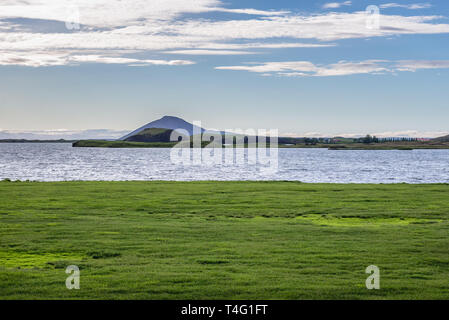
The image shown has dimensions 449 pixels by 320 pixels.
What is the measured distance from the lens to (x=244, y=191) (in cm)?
3666

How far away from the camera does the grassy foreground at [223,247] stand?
1216cm

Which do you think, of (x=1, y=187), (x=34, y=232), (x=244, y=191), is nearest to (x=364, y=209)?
(x=244, y=191)

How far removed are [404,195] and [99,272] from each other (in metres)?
25.5

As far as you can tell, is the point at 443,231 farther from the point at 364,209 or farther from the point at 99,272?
the point at 99,272

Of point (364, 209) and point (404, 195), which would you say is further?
point (404, 195)

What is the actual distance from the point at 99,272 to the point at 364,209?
684 inches

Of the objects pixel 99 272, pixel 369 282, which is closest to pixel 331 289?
pixel 369 282

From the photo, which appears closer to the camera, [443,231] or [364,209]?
[443,231]

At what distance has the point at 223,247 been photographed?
16594 millimetres

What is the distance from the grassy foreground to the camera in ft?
Answer: 39.9

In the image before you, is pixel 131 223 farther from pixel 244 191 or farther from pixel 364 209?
pixel 244 191

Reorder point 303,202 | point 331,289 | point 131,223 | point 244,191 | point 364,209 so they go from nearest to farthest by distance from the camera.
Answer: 1. point 331,289
2. point 131,223
3. point 364,209
4. point 303,202
5. point 244,191
